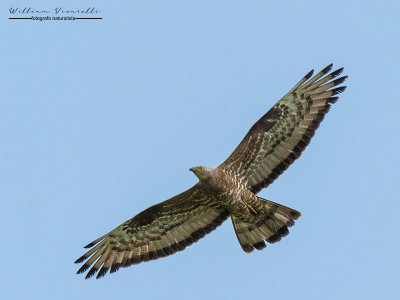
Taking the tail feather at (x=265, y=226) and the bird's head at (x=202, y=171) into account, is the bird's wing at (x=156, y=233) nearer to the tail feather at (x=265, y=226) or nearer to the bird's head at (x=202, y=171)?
the tail feather at (x=265, y=226)

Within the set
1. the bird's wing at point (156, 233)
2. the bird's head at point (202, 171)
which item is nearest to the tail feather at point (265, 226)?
the bird's wing at point (156, 233)

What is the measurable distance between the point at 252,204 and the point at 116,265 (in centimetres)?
353

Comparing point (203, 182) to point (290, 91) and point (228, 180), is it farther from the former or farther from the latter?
point (290, 91)

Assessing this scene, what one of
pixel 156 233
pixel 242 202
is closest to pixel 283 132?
pixel 242 202

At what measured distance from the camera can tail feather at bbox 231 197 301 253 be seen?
19906 millimetres

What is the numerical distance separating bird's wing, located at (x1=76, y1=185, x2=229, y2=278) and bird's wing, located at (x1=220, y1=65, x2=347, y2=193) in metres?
1.21

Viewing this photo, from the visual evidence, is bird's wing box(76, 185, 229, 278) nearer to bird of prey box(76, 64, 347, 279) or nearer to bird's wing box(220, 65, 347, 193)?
bird of prey box(76, 64, 347, 279)

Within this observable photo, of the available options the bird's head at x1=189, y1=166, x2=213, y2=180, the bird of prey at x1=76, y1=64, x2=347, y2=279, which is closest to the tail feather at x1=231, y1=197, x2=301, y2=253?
the bird of prey at x1=76, y1=64, x2=347, y2=279

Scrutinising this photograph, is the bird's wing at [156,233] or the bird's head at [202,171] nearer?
the bird's head at [202,171]

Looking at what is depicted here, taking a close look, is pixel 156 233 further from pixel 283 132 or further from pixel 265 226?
pixel 283 132

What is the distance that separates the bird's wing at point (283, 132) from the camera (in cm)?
2014

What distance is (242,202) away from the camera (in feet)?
65.1

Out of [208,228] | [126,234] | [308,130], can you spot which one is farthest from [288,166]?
[126,234]

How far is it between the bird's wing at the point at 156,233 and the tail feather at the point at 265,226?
61 cm
